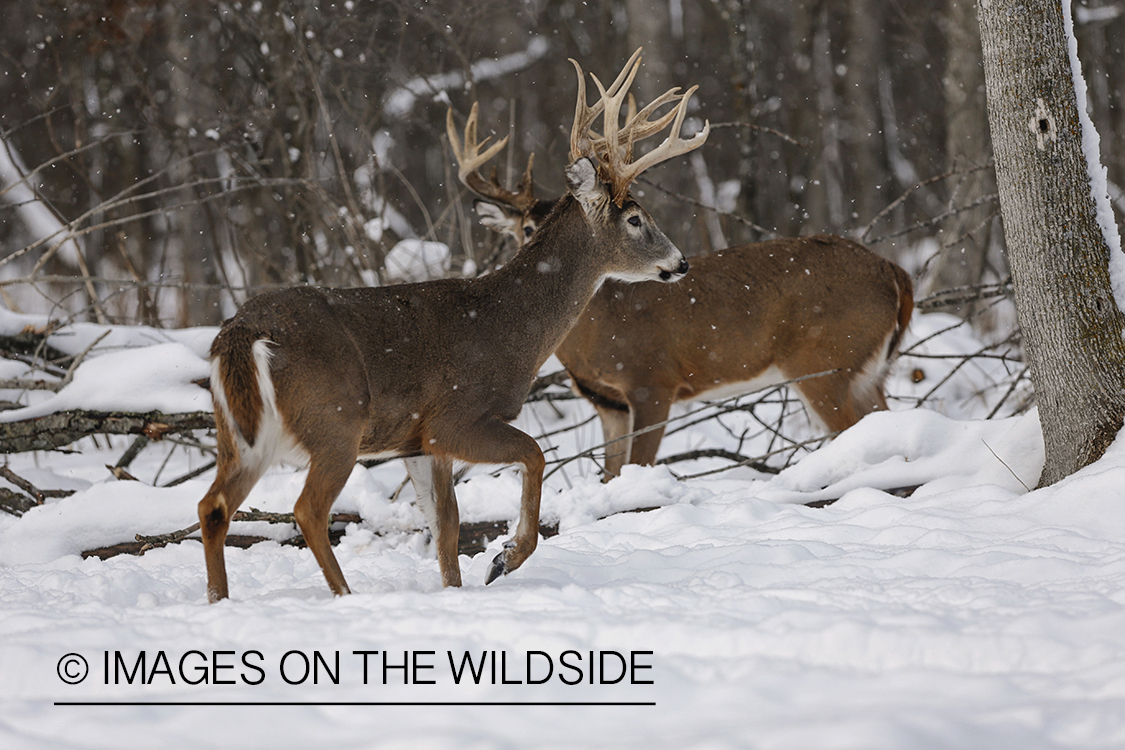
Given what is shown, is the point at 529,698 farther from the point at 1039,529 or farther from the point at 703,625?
the point at 1039,529

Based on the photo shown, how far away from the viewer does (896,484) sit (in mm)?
4902

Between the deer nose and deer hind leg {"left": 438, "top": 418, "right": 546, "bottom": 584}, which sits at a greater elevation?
the deer nose

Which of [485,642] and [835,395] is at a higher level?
[835,395]

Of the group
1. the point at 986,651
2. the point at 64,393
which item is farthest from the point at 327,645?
the point at 64,393

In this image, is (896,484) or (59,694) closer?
(59,694)

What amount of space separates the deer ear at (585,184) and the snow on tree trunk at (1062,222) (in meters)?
1.72

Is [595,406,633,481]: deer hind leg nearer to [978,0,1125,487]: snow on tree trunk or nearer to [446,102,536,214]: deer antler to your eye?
[446,102,536,214]: deer antler

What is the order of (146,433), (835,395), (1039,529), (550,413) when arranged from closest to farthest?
(1039,529) → (146,433) → (835,395) → (550,413)

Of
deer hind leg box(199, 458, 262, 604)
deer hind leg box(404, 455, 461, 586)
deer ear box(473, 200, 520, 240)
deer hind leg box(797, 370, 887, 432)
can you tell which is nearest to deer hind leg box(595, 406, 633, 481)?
deer hind leg box(797, 370, 887, 432)

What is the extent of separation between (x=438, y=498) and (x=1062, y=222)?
2662 millimetres

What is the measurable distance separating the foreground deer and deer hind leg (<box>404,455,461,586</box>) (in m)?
2.15

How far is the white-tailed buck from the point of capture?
3652 mm

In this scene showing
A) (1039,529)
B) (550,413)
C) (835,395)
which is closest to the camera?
(1039,529)

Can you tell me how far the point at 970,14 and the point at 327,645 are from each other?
10198 mm
